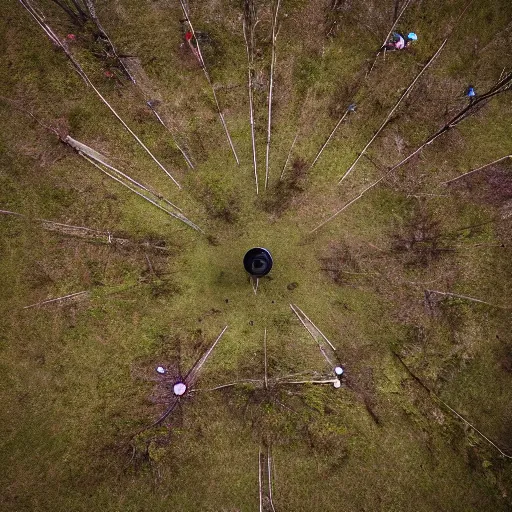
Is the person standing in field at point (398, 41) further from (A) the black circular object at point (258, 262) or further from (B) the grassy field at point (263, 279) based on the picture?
(A) the black circular object at point (258, 262)

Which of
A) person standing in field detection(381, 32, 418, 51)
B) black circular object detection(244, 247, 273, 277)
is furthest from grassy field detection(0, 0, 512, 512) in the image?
black circular object detection(244, 247, 273, 277)

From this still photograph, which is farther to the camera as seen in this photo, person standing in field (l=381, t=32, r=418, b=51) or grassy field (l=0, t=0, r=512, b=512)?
person standing in field (l=381, t=32, r=418, b=51)

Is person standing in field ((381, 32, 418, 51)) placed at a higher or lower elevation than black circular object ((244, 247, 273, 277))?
higher

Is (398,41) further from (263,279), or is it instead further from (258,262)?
(263,279)

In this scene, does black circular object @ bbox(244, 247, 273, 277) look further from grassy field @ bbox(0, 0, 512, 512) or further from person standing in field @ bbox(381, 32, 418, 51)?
person standing in field @ bbox(381, 32, 418, 51)

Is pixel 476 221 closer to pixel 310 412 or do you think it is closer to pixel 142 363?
pixel 310 412

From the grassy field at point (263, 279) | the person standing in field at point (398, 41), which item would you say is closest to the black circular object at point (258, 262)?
the grassy field at point (263, 279)
